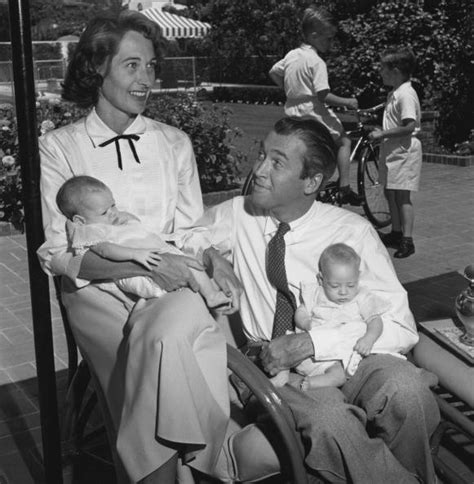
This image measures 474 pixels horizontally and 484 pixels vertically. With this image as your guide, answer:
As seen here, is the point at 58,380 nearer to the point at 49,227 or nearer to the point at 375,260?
the point at 49,227

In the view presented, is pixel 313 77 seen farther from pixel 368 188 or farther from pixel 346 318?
pixel 346 318

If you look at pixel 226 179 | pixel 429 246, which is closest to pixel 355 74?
pixel 226 179

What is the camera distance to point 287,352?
2.72 m

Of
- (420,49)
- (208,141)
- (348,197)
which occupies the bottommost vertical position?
(348,197)

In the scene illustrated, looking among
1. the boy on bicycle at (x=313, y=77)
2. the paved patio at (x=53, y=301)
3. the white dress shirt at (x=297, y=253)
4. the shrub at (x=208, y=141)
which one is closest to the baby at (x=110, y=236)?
the white dress shirt at (x=297, y=253)

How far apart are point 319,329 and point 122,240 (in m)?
0.78

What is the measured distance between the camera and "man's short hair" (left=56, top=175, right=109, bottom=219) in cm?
286

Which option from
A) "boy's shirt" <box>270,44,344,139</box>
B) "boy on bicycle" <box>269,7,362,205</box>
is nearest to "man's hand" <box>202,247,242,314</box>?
"boy's shirt" <box>270,44,344,139</box>

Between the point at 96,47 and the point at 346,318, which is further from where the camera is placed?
the point at 96,47

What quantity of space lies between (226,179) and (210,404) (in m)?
6.80

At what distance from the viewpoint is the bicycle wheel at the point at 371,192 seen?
7994 mm

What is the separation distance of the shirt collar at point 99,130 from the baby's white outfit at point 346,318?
101cm

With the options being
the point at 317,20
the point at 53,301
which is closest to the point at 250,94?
the point at 317,20

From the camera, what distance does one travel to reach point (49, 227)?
9.80 ft
